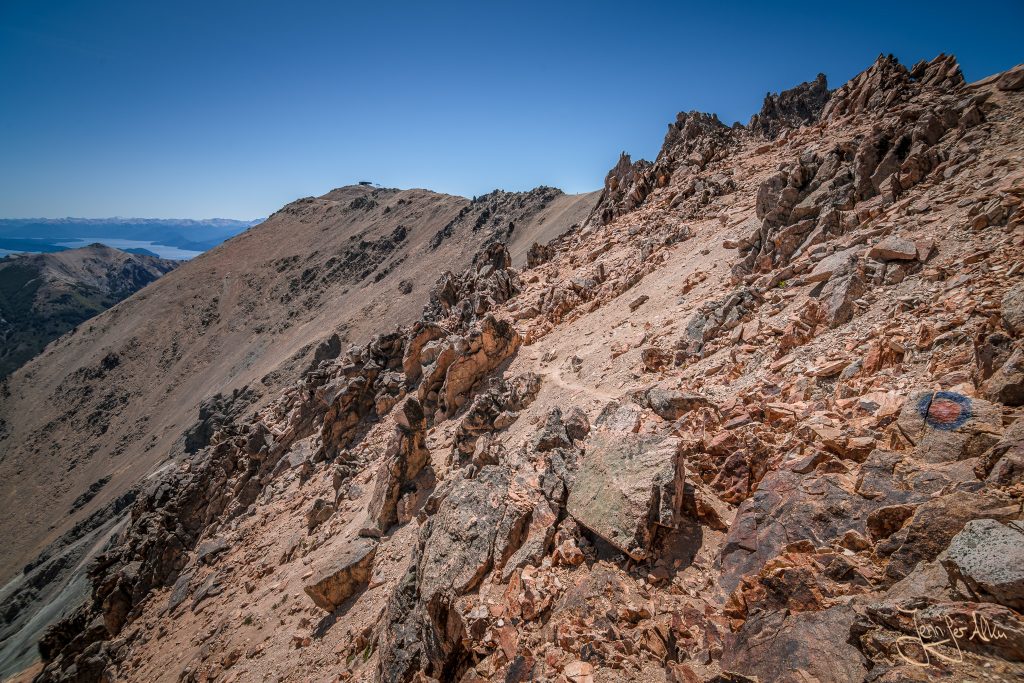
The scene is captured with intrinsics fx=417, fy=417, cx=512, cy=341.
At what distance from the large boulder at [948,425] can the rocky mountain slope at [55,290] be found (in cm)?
17174

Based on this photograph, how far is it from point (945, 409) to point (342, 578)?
16.1 meters

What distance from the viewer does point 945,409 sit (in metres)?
6.53

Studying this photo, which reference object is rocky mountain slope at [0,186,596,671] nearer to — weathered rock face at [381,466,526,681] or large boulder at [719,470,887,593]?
weathered rock face at [381,466,526,681]

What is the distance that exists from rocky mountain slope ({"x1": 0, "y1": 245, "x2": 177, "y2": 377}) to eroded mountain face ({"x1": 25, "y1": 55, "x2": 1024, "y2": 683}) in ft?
487

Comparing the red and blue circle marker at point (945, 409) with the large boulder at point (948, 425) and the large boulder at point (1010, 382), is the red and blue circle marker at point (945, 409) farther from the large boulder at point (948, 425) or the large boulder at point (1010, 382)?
the large boulder at point (1010, 382)

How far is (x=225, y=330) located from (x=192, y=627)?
9577cm

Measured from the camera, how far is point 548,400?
18875 millimetres

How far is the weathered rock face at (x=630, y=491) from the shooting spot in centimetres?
725

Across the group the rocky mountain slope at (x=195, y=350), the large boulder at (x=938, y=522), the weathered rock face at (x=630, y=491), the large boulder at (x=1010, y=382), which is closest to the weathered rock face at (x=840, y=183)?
the large boulder at (x=1010, y=382)

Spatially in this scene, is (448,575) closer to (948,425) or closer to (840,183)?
(948,425)

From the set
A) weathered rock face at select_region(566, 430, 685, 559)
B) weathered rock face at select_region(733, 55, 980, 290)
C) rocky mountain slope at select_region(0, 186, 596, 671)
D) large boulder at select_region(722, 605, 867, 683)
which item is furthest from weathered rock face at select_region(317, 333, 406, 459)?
rocky mountain slope at select_region(0, 186, 596, 671)

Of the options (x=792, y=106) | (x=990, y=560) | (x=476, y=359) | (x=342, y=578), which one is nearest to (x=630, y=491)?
(x=990, y=560)

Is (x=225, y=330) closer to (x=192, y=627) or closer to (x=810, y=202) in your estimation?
(x=192, y=627)

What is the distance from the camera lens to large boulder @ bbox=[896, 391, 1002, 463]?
5898 millimetres
